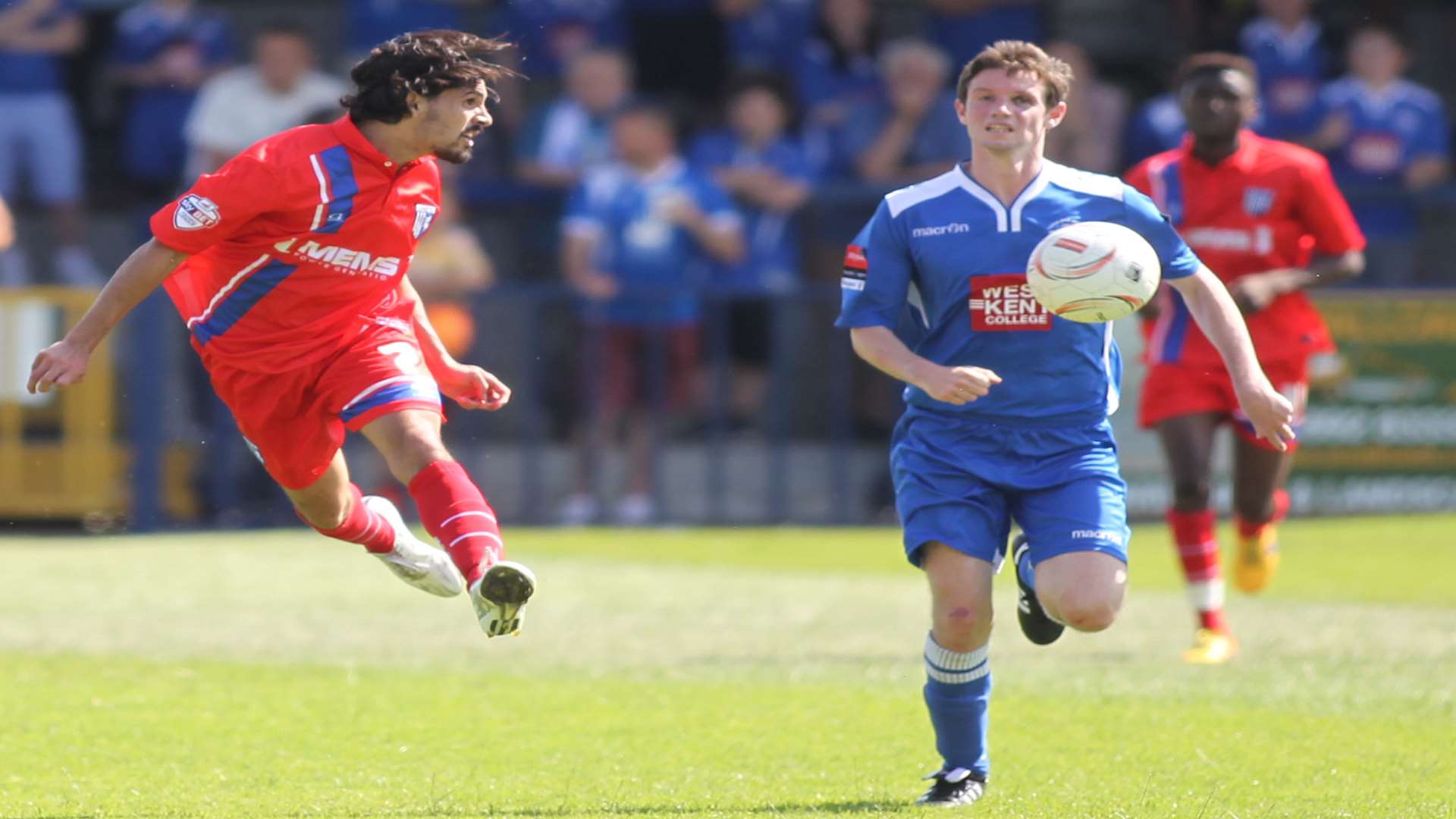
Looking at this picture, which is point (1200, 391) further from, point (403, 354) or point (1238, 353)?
point (403, 354)

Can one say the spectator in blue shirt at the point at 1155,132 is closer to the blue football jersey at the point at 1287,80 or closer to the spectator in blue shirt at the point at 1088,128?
the spectator in blue shirt at the point at 1088,128

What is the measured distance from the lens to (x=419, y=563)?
23.8ft


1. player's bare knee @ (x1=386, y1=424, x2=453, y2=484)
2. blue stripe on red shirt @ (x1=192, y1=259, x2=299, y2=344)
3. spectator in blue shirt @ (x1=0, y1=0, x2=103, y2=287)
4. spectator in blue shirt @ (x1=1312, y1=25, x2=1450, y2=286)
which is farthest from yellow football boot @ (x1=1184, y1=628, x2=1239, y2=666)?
spectator in blue shirt @ (x1=0, y1=0, x2=103, y2=287)

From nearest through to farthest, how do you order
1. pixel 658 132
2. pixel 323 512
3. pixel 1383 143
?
pixel 323 512, pixel 658 132, pixel 1383 143

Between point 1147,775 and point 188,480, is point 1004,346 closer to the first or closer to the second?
point 1147,775

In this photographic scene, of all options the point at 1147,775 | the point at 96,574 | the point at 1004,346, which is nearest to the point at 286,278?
the point at 1004,346

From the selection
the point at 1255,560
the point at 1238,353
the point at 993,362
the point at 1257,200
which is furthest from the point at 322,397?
the point at 1255,560

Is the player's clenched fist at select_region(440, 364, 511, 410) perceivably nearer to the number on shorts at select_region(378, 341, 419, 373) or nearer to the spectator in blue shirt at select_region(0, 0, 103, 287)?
the number on shorts at select_region(378, 341, 419, 373)

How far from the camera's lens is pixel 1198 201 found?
373 inches

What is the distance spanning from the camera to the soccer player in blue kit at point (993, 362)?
238 inches

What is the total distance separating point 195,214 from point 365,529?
1569 mm

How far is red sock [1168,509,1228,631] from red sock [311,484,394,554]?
391cm

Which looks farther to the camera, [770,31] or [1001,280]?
[770,31]

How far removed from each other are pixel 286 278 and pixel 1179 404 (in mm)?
4519
